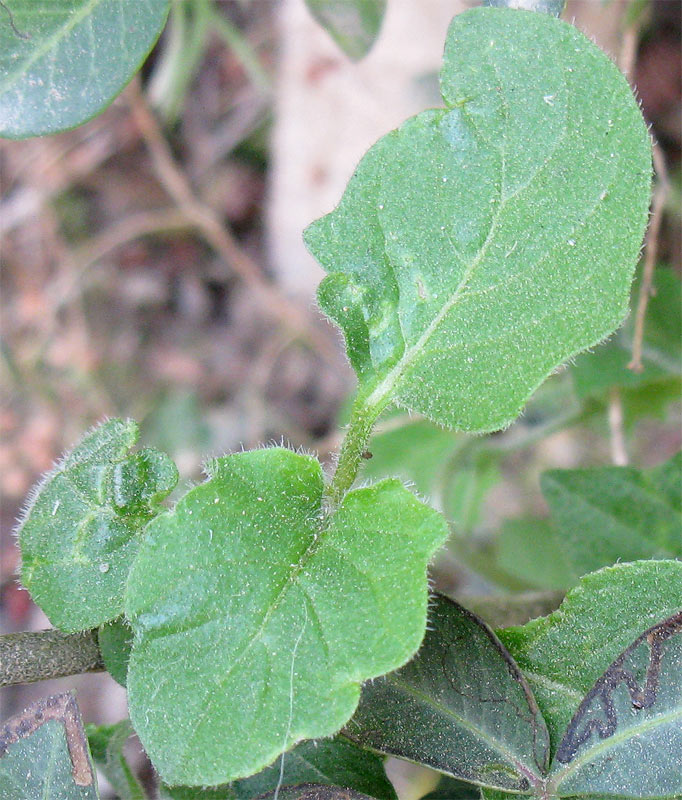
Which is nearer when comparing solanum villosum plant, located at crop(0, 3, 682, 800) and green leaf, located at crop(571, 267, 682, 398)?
solanum villosum plant, located at crop(0, 3, 682, 800)

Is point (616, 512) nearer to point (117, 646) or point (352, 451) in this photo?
point (352, 451)

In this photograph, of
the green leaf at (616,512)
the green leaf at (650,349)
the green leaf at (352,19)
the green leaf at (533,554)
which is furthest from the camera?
the green leaf at (533,554)

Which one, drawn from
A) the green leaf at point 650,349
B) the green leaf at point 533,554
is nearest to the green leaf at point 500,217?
the green leaf at point 650,349

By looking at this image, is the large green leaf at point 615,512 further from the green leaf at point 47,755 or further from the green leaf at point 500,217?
the green leaf at point 47,755

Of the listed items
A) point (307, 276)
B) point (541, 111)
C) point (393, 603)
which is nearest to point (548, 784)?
point (393, 603)

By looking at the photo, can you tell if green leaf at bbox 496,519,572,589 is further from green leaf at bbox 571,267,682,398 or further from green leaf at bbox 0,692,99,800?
green leaf at bbox 0,692,99,800

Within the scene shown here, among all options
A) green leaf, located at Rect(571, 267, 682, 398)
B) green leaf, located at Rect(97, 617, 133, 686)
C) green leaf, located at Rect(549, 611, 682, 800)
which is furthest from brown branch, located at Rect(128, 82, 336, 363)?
green leaf, located at Rect(549, 611, 682, 800)
